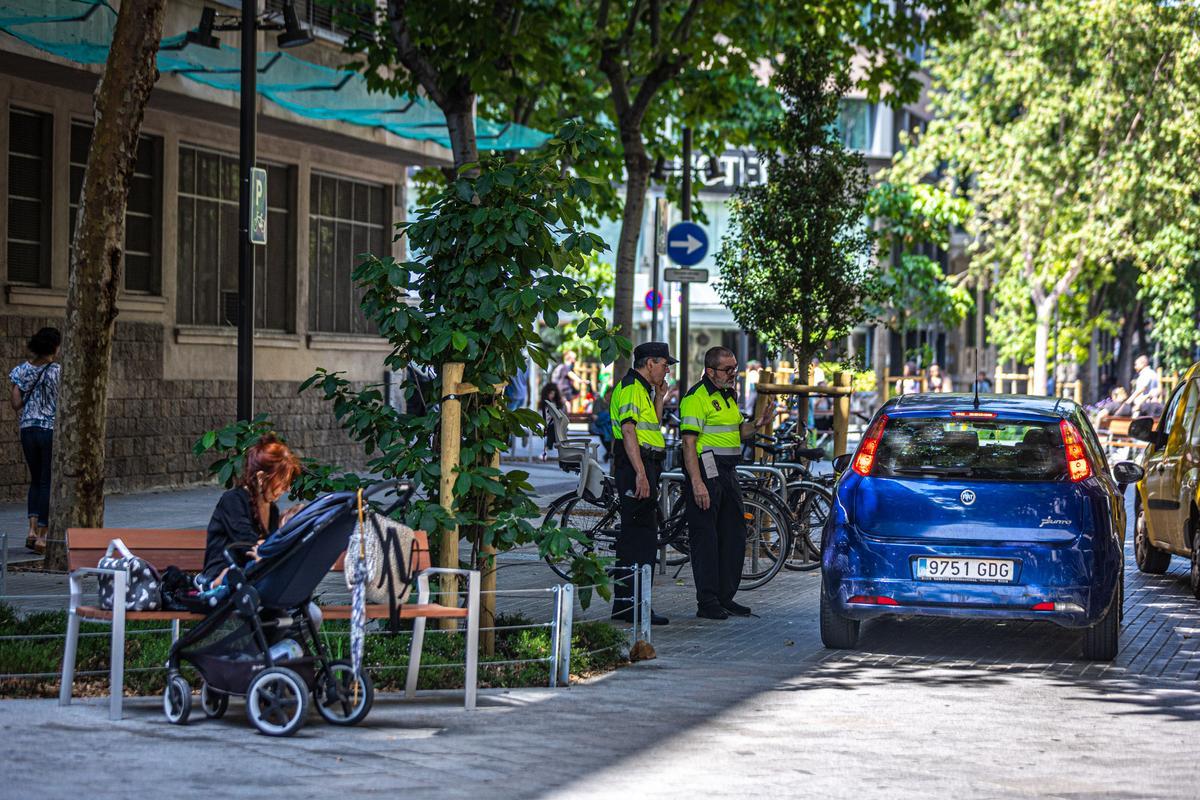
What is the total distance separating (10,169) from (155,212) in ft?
9.13

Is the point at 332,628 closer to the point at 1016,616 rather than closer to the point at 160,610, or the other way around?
the point at 160,610

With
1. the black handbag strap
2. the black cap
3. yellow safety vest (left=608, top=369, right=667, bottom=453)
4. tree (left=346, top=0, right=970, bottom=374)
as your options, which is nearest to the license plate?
yellow safety vest (left=608, top=369, right=667, bottom=453)

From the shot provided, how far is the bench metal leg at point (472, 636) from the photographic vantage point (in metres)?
8.57

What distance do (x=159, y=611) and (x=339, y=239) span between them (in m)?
18.7

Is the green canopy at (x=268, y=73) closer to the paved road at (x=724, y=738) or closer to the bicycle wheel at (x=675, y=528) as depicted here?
the bicycle wheel at (x=675, y=528)

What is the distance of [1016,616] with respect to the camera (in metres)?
10.4

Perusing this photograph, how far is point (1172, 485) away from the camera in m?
15.1

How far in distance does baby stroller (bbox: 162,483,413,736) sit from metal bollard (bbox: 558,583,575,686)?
1.48 m

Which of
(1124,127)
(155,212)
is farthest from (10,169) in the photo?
(1124,127)

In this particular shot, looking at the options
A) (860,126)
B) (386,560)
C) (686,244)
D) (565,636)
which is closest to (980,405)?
(565,636)

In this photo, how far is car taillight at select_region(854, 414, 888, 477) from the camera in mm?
10930

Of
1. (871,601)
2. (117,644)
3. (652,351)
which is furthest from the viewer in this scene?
(652,351)

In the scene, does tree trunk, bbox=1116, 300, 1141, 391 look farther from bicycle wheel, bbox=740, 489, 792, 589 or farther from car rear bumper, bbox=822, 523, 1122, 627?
car rear bumper, bbox=822, 523, 1122, 627

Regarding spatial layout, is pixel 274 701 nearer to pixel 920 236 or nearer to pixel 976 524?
pixel 976 524
